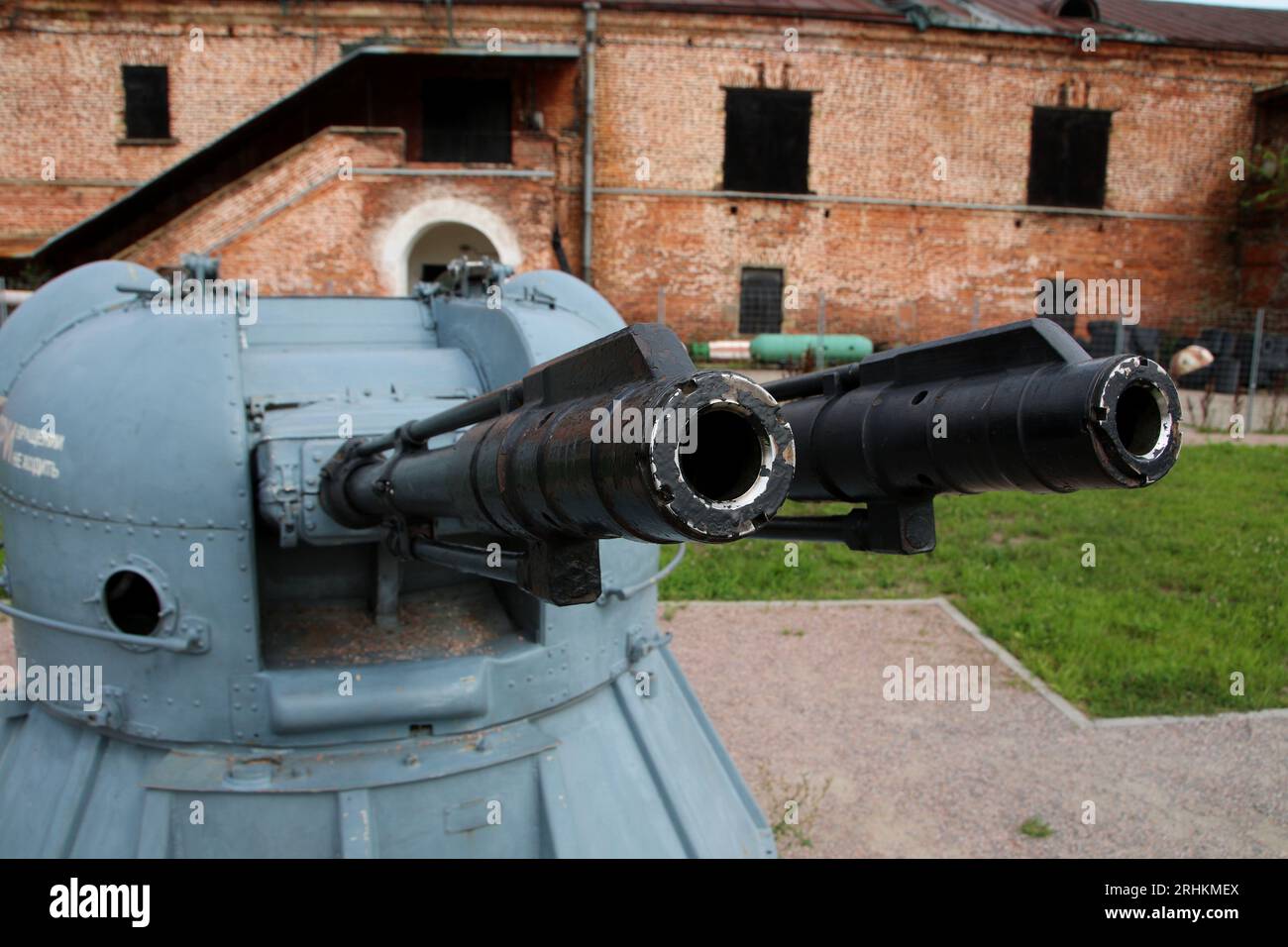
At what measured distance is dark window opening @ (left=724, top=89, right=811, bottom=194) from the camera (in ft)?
67.7

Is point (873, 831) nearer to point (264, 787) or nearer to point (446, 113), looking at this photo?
point (264, 787)

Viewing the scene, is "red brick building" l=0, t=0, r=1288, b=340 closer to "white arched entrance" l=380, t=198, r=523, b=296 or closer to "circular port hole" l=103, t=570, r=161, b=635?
"white arched entrance" l=380, t=198, r=523, b=296

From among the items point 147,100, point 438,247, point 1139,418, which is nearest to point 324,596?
point 1139,418

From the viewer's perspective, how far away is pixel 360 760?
134 inches

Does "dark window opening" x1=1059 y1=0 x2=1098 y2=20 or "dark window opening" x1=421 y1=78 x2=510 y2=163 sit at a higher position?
"dark window opening" x1=1059 y1=0 x2=1098 y2=20

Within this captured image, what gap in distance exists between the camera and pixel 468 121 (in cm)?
2055

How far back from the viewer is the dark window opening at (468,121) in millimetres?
20344

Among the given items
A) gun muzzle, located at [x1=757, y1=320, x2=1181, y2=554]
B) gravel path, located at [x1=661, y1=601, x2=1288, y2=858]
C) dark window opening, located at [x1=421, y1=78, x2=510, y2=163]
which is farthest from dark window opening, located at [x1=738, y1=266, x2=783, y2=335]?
gun muzzle, located at [x1=757, y1=320, x2=1181, y2=554]

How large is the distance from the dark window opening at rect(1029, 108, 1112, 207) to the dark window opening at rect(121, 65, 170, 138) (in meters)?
16.7

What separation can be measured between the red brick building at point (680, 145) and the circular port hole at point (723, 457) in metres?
16.7

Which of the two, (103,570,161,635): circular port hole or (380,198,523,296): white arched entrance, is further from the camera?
(380,198,523,296): white arched entrance

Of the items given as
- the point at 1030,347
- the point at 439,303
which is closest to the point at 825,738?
the point at 439,303

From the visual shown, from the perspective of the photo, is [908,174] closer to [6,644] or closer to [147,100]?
[147,100]

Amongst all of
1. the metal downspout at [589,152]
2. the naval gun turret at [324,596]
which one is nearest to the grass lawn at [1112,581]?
the naval gun turret at [324,596]
